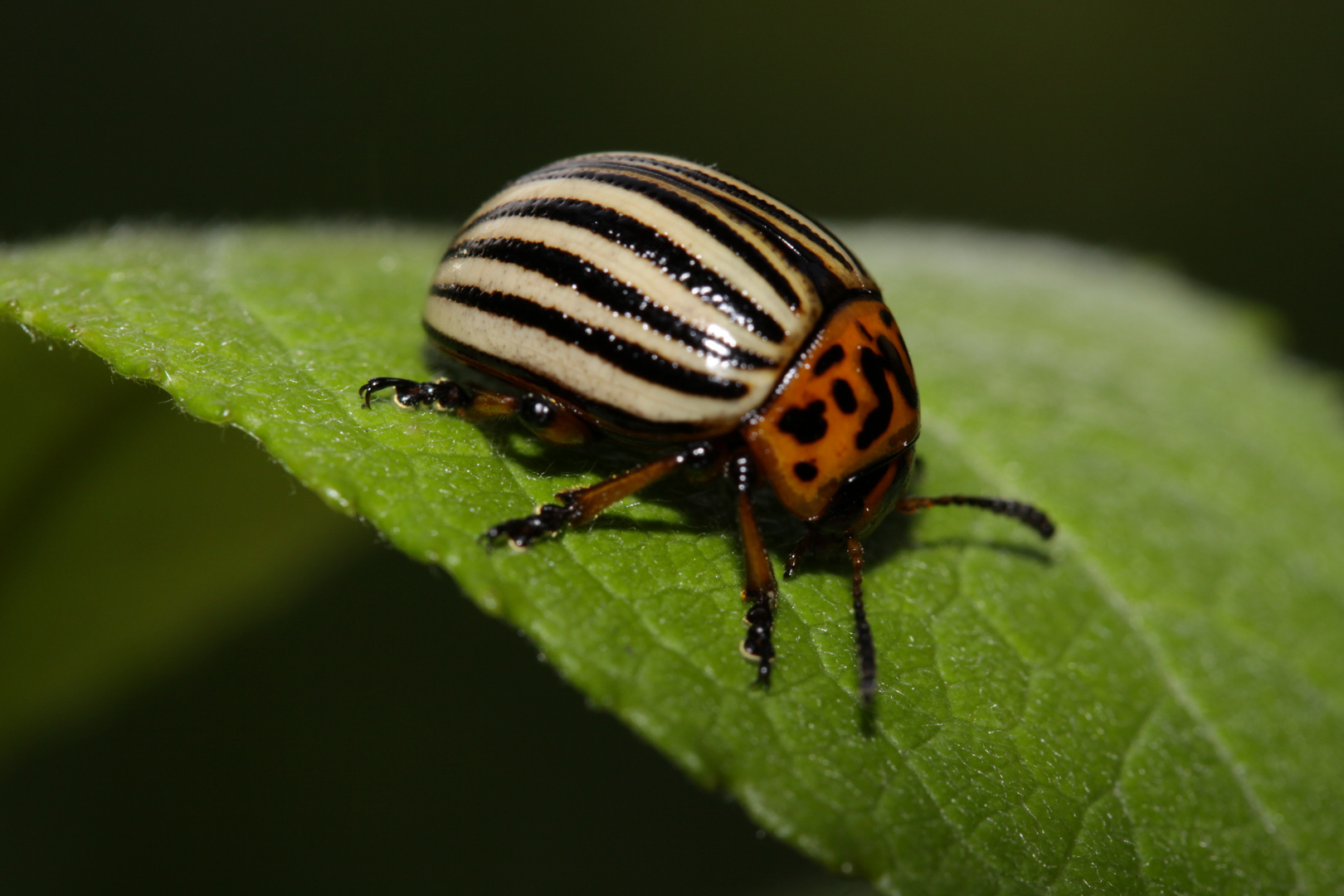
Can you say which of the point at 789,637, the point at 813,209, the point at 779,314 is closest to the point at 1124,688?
the point at 789,637

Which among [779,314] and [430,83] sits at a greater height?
[779,314]

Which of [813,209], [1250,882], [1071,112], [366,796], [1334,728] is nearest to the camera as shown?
[1250,882]

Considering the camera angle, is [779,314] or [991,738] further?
[779,314]

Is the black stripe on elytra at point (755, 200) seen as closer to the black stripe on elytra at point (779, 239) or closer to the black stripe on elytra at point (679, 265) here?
the black stripe on elytra at point (779, 239)

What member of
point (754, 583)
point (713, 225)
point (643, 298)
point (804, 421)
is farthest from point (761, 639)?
point (713, 225)

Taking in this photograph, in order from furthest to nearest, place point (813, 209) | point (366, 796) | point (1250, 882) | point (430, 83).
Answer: point (813, 209), point (430, 83), point (366, 796), point (1250, 882)

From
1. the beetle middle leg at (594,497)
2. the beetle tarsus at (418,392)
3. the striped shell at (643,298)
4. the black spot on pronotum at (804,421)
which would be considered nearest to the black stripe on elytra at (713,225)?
the striped shell at (643,298)

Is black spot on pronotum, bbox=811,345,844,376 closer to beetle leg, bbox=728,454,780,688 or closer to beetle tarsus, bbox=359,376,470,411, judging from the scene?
beetle leg, bbox=728,454,780,688

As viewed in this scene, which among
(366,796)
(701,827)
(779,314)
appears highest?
(779,314)

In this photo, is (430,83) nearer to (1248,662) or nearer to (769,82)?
(769,82)
